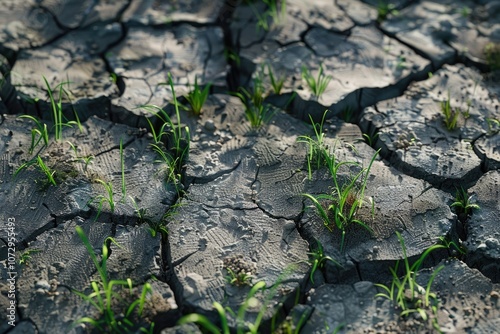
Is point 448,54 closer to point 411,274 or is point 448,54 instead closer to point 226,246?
point 411,274

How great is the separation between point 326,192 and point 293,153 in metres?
0.28

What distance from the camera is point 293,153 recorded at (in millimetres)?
3066

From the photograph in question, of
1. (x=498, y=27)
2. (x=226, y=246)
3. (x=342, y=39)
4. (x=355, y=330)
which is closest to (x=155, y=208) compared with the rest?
(x=226, y=246)

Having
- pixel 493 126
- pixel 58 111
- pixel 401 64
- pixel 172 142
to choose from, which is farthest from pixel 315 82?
pixel 58 111

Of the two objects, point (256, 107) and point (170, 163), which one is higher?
point (256, 107)

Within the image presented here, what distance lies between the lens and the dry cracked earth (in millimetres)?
2541

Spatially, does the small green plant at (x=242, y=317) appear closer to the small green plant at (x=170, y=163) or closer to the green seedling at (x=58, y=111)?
the small green plant at (x=170, y=163)

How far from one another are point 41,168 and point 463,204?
1.86 m

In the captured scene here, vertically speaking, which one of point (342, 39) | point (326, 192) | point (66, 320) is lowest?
point (66, 320)

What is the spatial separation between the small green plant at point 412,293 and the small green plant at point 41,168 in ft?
4.78

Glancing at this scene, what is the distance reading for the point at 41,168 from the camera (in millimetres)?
2938

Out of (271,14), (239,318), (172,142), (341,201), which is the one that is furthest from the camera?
(271,14)

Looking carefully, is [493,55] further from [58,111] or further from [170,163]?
[58,111]

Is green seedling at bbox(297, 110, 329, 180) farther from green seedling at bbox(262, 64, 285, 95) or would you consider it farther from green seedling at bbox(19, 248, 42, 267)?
green seedling at bbox(19, 248, 42, 267)
